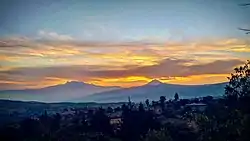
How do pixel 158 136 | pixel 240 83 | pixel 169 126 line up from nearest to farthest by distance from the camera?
pixel 240 83 < pixel 158 136 < pixel 169 126

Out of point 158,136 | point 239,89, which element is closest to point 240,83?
point 239,89

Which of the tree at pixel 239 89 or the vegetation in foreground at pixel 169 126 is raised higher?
the tree at pixel 239 89

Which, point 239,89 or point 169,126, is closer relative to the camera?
point 239,89

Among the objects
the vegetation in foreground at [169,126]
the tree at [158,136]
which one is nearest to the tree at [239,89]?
the vegetation in foreground at [169,126]

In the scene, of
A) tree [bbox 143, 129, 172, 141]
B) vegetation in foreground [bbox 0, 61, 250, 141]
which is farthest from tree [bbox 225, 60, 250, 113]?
tree [bbox 143, 129, 172, 141]

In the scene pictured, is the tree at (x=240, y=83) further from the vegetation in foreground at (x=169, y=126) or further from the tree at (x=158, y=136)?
the tree at (x=158, y=136)

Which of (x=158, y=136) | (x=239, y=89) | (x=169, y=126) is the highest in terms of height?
(x=239, y=89)

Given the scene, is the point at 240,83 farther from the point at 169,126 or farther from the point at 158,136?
the point at 169,126

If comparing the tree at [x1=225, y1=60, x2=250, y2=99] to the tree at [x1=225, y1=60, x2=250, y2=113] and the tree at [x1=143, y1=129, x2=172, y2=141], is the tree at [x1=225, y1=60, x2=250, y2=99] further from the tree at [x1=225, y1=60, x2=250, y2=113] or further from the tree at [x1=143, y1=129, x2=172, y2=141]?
the tree at [x1=143, y1=129, x2=172, y2=141]

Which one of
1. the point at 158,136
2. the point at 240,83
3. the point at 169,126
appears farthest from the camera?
the point at 169,126

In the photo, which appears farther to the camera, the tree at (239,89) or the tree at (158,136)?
the tree at (158,136)

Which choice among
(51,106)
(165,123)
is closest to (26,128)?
(165,123)

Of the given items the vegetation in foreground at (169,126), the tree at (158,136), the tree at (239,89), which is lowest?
the tree at (158,136)

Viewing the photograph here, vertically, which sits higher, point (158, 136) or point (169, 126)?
point (169, 126)
